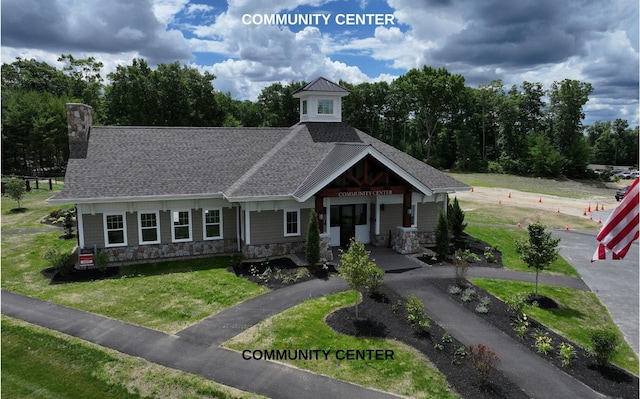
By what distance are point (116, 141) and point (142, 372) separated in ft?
50.8

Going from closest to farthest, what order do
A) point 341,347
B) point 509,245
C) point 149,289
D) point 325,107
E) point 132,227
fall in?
point 341,347 < point 149,289 < point 132,227 < point 509,245 < point 325,107

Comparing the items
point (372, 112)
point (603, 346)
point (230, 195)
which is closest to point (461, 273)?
point (603, 346)

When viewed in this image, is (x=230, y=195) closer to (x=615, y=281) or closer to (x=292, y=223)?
(x=292, y=223)

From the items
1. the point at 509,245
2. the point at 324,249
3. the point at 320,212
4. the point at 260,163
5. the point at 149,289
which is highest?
the point at 260,163

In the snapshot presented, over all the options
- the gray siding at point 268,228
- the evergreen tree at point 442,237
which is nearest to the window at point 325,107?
the gray siding at point 268,228

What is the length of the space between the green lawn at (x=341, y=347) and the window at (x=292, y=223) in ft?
20.0

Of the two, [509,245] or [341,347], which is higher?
[509,245]

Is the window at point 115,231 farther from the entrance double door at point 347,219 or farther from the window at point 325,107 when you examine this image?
the window at point 325,107

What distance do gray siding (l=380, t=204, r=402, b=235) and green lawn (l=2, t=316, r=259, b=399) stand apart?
13805 millimetres

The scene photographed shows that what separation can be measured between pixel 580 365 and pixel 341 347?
6.66 meters

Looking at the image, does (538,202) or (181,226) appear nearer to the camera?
(181,226)

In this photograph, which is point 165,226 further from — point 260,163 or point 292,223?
point 292,223

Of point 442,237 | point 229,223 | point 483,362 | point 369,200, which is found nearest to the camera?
point 483,362

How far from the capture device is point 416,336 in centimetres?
1304
